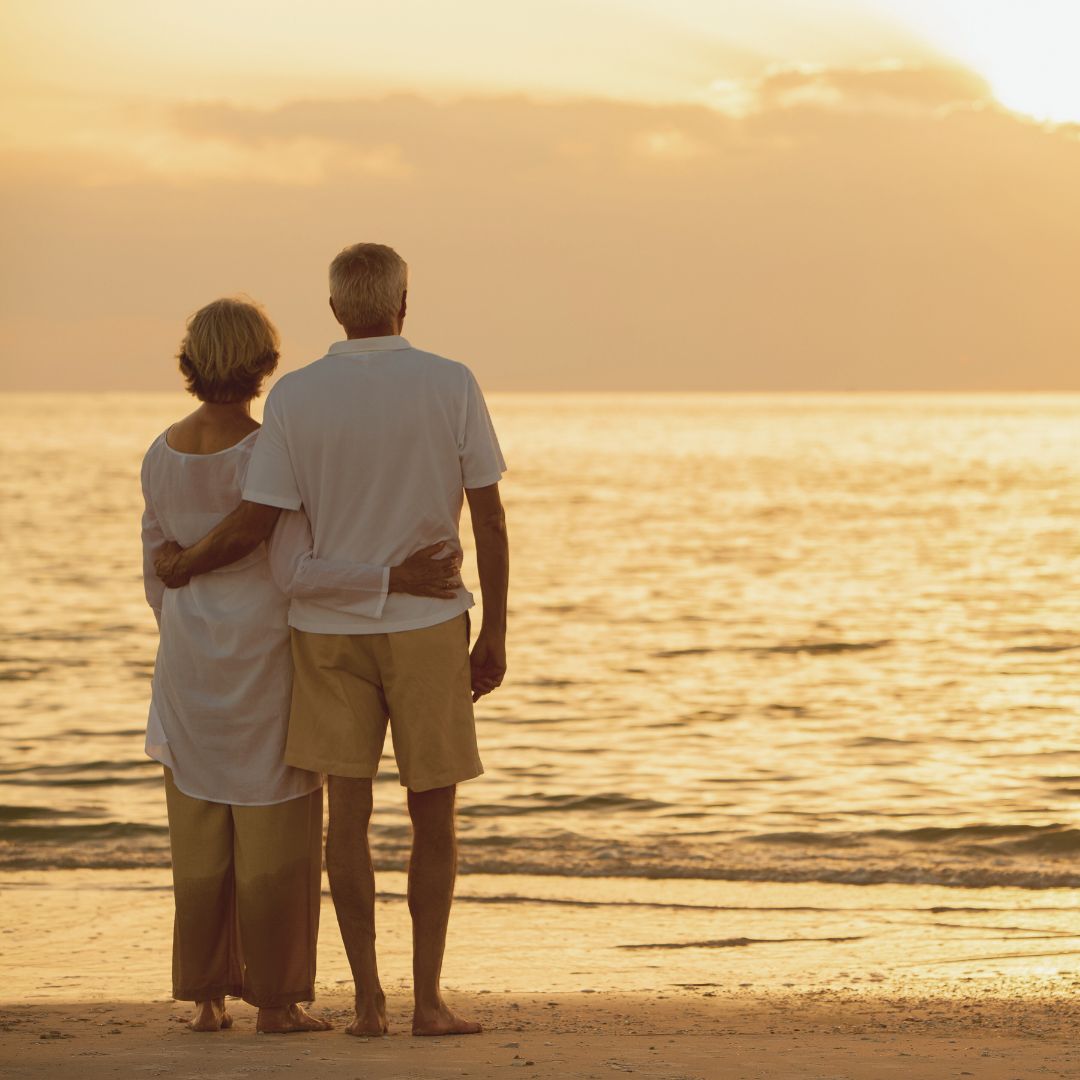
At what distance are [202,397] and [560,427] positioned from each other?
Answer: 121 meters

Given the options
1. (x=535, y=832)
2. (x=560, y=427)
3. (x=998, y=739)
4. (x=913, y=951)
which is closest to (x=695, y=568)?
(x=998, y=739)

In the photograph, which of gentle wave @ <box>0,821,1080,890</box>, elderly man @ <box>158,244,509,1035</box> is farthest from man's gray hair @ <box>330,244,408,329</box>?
gentle wave @ <box>0,821,1080,890</box>

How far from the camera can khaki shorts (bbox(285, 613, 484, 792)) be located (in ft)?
12.1

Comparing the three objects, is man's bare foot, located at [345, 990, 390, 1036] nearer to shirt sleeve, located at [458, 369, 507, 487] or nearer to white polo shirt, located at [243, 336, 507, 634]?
white polo shirt, located at [243, 336, 507, 634]

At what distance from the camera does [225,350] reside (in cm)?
376

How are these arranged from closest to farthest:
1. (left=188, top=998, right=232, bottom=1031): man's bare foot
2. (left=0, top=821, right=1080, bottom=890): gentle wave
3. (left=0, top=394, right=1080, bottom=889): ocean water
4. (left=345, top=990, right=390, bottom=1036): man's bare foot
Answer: (left=345, top=990, right=390, bottom=1036): man's bare foot < (left=188, top=998, right=232, bottom=1031): man's bare foot < (left=0, top=821, right=1080, bottom=890): gentle wave < (left=0, top=394, right=1080, bottom=889): ocean water

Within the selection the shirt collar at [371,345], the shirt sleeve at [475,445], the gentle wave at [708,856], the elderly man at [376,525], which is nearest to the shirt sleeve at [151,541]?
the elderly man at [376,525]

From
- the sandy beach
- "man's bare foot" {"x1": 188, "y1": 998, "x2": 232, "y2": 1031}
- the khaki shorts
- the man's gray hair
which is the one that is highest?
the man's gray hair

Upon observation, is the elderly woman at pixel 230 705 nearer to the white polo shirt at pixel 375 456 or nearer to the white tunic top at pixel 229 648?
the white tunic top at pixel 229 648

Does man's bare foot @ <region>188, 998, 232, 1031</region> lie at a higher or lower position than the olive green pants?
lower

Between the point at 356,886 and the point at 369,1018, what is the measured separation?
0.36m

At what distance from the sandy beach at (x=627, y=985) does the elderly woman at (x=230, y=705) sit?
11.0 inches

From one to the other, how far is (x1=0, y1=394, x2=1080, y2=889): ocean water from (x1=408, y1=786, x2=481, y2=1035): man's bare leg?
3655 mm

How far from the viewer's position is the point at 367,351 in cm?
373
